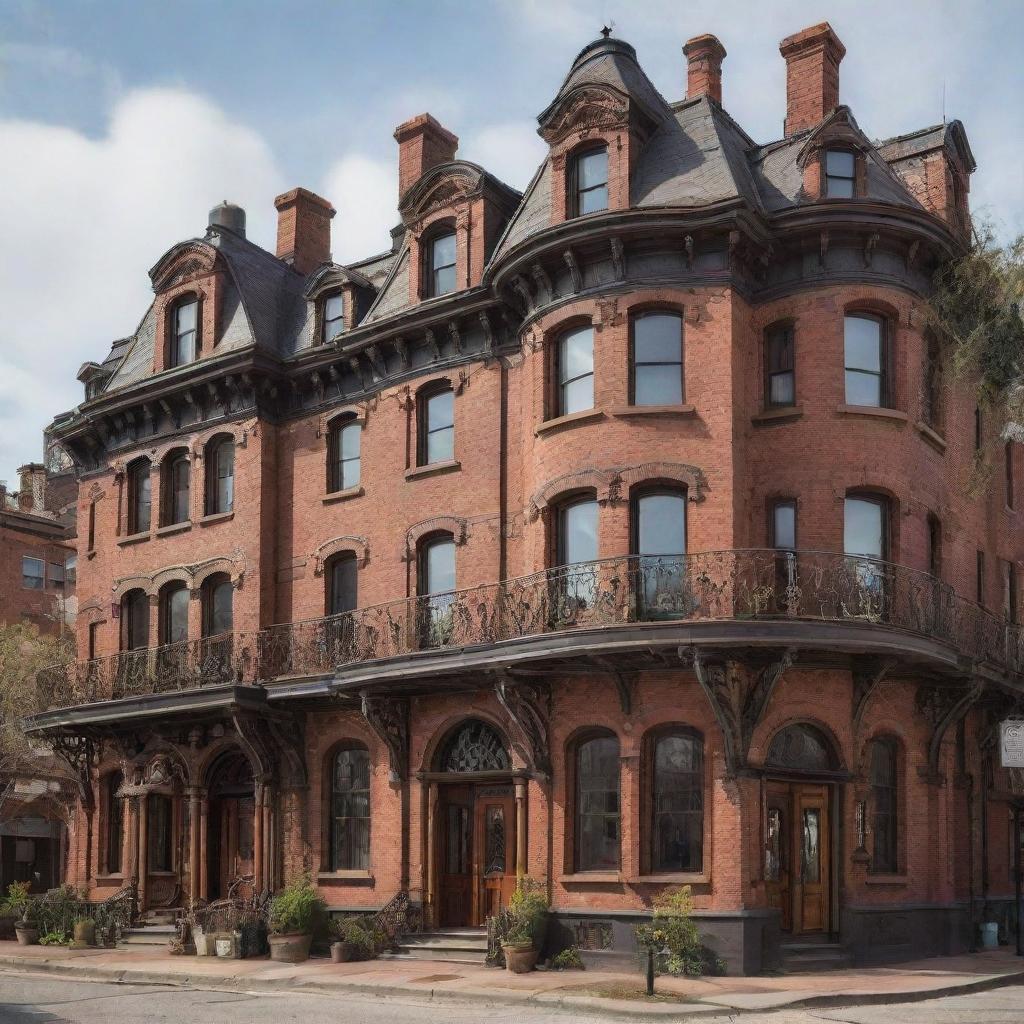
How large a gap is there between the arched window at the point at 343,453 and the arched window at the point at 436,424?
1.78 metres

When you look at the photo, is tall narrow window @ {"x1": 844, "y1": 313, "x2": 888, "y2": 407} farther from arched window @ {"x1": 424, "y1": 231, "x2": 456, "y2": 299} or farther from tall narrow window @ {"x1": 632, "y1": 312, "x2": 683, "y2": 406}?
arched window @ {"x1": 424, "y1": 231, "x2": 456, "y2": 299}

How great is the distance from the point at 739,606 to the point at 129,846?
579 inches

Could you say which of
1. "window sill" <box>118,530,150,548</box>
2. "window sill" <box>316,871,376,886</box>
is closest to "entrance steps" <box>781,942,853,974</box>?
"window sill" <box>316,871,376,886</box>

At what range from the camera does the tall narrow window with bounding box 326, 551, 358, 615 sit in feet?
88.9

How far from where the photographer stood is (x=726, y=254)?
22266 millimetres

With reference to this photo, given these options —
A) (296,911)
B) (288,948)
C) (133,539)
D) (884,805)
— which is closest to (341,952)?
(288,948)

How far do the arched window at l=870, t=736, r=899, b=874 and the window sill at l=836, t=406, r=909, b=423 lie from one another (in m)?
5.06

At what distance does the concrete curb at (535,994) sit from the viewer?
17.0 meters

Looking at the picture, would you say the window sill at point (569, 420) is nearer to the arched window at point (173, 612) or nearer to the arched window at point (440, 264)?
the arched window at point (440, 264)

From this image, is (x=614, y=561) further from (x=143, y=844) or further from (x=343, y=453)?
(x=143, y=844)

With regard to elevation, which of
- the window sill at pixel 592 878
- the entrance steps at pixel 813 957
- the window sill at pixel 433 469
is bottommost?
the entrance steps at pixel 813 957

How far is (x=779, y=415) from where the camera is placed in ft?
73.6

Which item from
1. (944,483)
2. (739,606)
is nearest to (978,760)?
(944,483)

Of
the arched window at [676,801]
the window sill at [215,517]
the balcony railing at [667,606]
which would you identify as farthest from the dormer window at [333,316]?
the arched window at [676,801]
